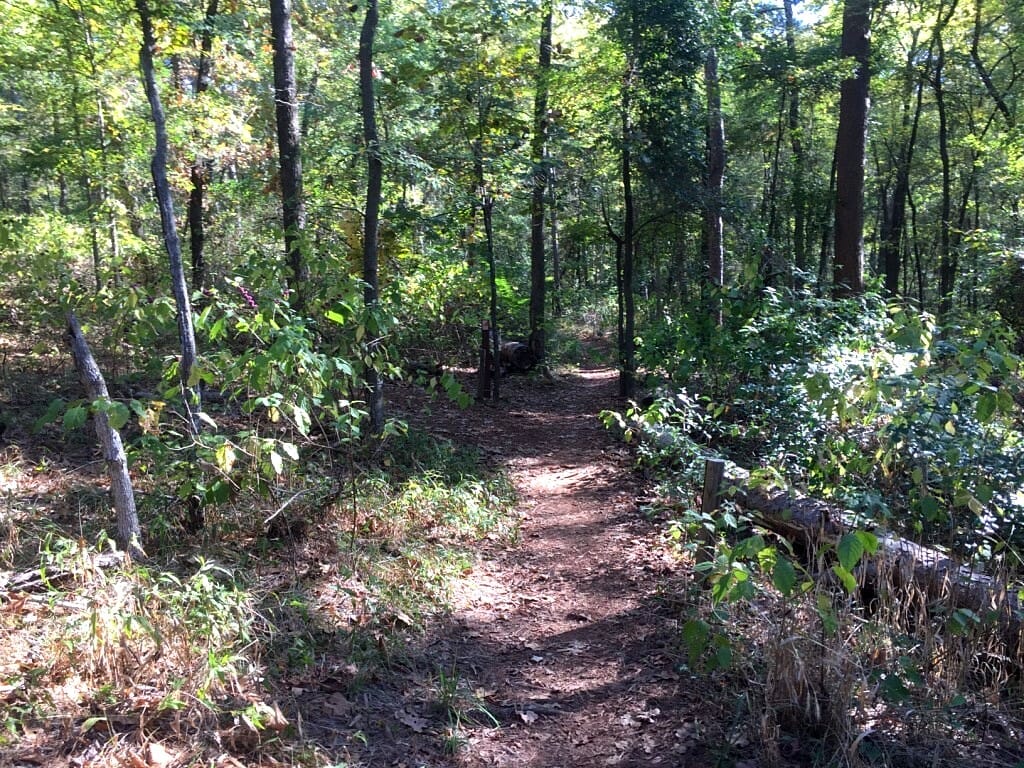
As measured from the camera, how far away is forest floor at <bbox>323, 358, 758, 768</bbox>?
3479 mm

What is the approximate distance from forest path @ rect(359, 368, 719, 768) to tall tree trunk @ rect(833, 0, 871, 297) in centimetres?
587

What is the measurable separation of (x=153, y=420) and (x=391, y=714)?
2151 millimetres

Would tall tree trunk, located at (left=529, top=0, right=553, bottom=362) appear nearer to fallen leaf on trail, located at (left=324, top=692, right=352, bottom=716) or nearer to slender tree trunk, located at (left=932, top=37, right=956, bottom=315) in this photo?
fallen leaf on trail, located at (left=324, top=692, right=352, bottom=716)

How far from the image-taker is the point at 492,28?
10750 mm

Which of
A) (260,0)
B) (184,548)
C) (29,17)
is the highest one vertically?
(260,0)

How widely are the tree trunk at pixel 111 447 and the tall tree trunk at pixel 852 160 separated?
10.5 m

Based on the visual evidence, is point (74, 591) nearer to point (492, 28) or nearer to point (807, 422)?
point (807, 422)

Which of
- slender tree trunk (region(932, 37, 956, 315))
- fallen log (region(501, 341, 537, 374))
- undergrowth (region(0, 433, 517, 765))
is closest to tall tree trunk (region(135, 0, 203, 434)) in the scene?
undergrowth (region(0, 433, 517, 765))

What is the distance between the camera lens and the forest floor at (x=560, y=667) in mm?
3479

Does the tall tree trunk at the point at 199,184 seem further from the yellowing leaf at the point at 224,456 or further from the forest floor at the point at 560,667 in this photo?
the yellowing leaf at the point at 224,456

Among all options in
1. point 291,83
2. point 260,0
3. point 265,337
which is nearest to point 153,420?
point 265,337

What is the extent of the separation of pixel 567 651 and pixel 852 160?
10003mm

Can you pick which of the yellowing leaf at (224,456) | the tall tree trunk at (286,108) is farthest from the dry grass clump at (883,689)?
the tall tree trunk at (286,108)

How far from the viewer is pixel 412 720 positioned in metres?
3.63
